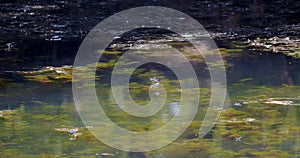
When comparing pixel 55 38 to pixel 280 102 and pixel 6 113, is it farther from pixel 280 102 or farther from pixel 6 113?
pixel 280 102

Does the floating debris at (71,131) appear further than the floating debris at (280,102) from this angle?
No

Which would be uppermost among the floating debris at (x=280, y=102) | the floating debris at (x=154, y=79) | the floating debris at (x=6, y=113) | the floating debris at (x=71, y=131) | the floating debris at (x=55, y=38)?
the floating debris at (x=55, y=38)

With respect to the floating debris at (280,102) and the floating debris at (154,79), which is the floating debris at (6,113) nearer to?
the floating debris at (154,79)

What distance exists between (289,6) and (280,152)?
7.27m

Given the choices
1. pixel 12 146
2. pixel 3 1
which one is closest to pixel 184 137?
pixel 12 146

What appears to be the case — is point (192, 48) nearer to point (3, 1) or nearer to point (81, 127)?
point (81, 127)

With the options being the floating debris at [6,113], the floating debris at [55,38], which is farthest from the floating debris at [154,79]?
the floating debris at [55,38]

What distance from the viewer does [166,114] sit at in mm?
5105

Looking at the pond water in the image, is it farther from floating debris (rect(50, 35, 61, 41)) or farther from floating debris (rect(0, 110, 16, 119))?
floating debris (rect(50, 35, 61, 41))

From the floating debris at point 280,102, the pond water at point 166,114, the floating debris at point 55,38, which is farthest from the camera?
the floating debris at point 55,38

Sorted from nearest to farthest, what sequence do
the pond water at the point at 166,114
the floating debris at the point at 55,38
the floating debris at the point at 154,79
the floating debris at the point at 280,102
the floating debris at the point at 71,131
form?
the pond water at the point at 166,114, the floating debris at the point at 71,131, the floating debris at the point at 280,102, the floating debris at the point at 154,79, the floating debris at the point at 55,38

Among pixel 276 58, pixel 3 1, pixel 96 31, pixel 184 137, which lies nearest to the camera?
pixel 184 137

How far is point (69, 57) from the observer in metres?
7.39

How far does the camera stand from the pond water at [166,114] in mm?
4293
